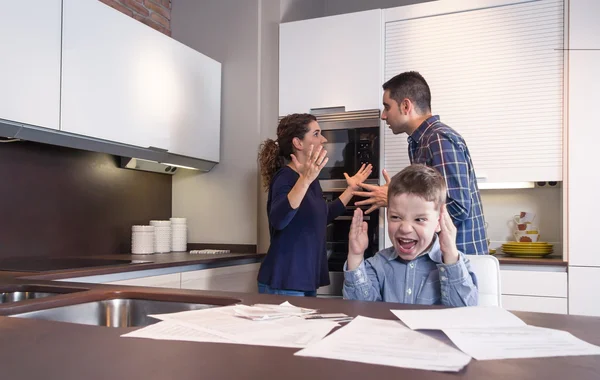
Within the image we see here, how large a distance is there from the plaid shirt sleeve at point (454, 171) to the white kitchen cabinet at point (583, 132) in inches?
36.4

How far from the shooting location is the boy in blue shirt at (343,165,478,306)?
1388mm

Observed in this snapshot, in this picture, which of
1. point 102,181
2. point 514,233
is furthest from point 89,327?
point 514,233

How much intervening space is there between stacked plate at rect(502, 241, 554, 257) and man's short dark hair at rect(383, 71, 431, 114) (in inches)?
38.4

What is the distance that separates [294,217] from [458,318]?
1.57m

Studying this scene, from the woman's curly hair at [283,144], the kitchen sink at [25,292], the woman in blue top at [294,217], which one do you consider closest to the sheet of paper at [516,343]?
the kitchen sink at [25,292]

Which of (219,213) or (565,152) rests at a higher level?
(565,152)

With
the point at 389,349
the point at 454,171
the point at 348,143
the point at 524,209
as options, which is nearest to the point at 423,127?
the point at 454,171

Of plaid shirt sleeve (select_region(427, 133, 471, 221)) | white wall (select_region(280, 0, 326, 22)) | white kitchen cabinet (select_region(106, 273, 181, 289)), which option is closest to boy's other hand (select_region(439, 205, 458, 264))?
plaid shirt sleeve (select_region(427, 133, 471, 221))

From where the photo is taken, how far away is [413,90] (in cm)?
241

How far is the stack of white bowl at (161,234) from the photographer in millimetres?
3179

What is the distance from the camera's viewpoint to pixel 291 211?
2.31 m

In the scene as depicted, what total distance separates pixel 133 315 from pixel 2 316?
33 cm

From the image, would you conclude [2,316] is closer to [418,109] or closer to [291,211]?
[291,211]

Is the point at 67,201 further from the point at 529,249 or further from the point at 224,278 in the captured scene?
the point at 529,249
